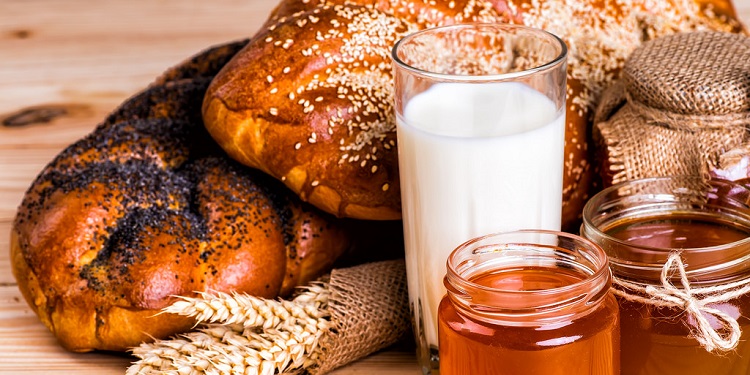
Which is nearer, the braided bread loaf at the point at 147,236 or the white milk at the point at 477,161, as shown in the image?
the white milk at the point at 477,161

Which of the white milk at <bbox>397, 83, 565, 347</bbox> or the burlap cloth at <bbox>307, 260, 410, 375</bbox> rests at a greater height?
the white milk at <bbox>397, 83, 565, 347</bbox>

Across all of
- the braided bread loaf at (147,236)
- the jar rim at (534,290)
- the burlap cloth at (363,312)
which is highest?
the jar rim at (534,290)

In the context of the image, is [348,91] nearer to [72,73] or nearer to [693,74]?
[693,74]

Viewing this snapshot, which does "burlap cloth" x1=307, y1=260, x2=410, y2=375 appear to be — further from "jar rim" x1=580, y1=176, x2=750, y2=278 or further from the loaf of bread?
"jar rim" x1=580, y1=176, x2=750, y2=278

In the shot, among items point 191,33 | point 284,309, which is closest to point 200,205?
point 284,309

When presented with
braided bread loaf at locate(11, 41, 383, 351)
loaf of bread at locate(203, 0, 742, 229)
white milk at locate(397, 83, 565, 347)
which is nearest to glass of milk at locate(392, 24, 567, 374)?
white milk at locate(397, 83, 565, 347)

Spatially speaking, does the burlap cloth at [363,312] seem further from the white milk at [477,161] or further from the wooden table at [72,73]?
the white milk at [477,161]

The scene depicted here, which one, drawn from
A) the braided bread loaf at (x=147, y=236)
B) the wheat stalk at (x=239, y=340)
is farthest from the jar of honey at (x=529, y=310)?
the braided bread loaf at (x=147, y=236)

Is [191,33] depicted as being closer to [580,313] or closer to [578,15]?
[578,15]
